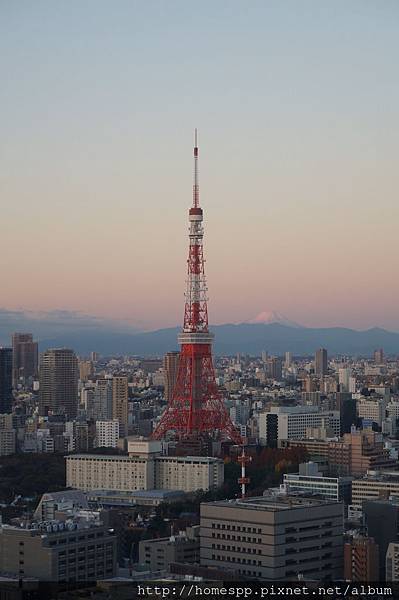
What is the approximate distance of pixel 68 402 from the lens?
126ft

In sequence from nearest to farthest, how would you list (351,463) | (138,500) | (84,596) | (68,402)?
1. (84,596)
2. (138,500)
3. (351,463)
4. (68,402)

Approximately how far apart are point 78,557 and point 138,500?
8.20 m

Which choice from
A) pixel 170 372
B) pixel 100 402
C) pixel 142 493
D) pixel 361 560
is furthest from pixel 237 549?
pixel 170 372

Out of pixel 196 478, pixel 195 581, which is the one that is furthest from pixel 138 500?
pixel 195 581

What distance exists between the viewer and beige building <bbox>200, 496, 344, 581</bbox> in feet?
45.0

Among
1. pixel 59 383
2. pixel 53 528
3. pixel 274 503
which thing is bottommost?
pixel 53 528

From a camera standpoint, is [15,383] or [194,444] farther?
[15,383]

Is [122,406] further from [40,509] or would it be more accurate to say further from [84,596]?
[84,596]

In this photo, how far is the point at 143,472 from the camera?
23.1 metres

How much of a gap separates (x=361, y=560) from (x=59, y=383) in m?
25.0

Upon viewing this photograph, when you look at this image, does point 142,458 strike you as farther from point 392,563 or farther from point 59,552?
point 59,552

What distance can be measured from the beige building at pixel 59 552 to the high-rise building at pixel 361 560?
2279 mm

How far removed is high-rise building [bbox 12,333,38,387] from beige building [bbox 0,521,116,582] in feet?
115

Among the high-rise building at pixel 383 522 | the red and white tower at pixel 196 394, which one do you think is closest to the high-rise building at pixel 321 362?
the red and white tower at pixel 196 394
